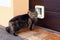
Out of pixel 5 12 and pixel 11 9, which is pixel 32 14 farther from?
pixel 5 12

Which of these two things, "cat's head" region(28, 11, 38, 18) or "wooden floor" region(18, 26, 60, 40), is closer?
"wooden floor" region(18, 26, 60, 40)

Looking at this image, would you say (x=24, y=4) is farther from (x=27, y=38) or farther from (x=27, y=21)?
(x=27, y=38)

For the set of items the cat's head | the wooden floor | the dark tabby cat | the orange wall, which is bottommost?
the wooden floor

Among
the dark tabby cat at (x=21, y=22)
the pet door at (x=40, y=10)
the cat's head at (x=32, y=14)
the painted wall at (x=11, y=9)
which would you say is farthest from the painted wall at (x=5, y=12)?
the pet door at (x=40, y=10)

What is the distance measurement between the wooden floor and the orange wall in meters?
0.49

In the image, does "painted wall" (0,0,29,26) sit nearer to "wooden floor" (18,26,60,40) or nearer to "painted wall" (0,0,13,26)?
"painted wall" (0,0,13,26)

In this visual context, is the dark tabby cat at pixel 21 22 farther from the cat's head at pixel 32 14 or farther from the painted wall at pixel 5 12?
the painted wall at pixel 5 12

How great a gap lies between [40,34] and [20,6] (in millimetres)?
880

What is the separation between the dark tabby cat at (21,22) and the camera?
8.07 ft

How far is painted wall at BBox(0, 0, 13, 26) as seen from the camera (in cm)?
280

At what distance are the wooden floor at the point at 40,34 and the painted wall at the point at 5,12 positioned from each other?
1.81ft

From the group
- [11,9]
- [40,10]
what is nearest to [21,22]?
[11,9]

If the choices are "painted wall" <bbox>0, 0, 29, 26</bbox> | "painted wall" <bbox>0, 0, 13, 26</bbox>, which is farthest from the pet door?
"painted wall" <bbox>0, 0, 13, 26</bbox>

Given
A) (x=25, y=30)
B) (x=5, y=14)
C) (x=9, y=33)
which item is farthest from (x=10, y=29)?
(x=5, y=14)
